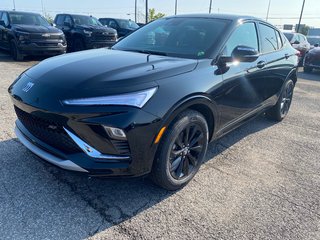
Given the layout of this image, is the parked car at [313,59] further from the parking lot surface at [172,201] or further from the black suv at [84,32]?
the parking lot surface at [172,201]

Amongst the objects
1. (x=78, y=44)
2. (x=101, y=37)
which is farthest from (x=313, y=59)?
(x=78, y=44)

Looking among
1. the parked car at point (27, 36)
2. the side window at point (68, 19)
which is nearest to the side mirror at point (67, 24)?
the side window at point (68, 19)

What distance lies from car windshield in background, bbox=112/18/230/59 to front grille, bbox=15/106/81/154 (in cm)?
152

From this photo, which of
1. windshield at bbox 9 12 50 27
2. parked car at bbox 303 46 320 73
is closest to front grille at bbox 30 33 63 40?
windshield at bbox 9 12 50 27

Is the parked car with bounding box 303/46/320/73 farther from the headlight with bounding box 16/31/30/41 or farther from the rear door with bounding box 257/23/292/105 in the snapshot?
the headlight with bounding box 16/31/30/41

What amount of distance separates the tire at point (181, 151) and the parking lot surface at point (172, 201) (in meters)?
0.17

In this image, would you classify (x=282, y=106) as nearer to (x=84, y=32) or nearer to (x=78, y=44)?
(x=84, y=32)

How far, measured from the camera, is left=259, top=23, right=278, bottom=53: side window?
430cm

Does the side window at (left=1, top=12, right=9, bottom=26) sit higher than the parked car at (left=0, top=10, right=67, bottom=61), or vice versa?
the side window at (left=1, top=12, right=9, bottom=26)

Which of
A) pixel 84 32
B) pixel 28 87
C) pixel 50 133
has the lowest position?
pixel 84 32

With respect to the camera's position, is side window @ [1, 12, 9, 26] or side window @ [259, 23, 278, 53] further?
side window @ [1, 12, 9, 26]

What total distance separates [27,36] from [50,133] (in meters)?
8.81

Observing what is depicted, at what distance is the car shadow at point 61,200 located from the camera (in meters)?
2.40

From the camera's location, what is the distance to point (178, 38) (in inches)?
144
